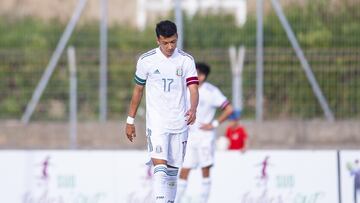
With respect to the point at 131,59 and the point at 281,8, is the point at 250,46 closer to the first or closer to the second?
the point at 281,8

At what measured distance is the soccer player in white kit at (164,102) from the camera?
11938mm

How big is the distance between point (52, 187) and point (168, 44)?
4.58 meters

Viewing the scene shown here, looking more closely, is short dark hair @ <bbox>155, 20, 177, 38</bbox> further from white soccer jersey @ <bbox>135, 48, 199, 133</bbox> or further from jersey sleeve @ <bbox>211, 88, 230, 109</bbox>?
jersey sleeve @ <bbox>211, 88, 230, 109</bbox>

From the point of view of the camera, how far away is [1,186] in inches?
611

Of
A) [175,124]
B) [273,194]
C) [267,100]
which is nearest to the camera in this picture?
[175,124]

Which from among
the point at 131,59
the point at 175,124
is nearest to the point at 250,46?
the point at 131,59

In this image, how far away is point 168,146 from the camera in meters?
12.2

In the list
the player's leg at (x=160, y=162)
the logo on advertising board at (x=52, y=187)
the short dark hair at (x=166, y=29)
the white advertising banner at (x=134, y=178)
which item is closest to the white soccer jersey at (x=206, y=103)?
the white advertising banner at (x=134, y=178)

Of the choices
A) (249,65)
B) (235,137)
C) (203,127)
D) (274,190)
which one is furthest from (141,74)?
(249,65)

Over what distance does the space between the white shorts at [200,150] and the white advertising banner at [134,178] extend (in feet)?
1.27

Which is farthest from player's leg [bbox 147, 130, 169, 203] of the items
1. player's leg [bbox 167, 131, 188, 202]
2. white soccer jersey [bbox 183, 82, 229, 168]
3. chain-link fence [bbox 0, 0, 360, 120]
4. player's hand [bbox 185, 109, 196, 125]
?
chain-link fence [bbox 0, 0, 360, 120]

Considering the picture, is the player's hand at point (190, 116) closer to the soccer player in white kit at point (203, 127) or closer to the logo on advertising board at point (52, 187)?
the logo on advertising board at point (52, 187)

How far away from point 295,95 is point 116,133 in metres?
4.02

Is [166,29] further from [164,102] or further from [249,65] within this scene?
[249,65]
